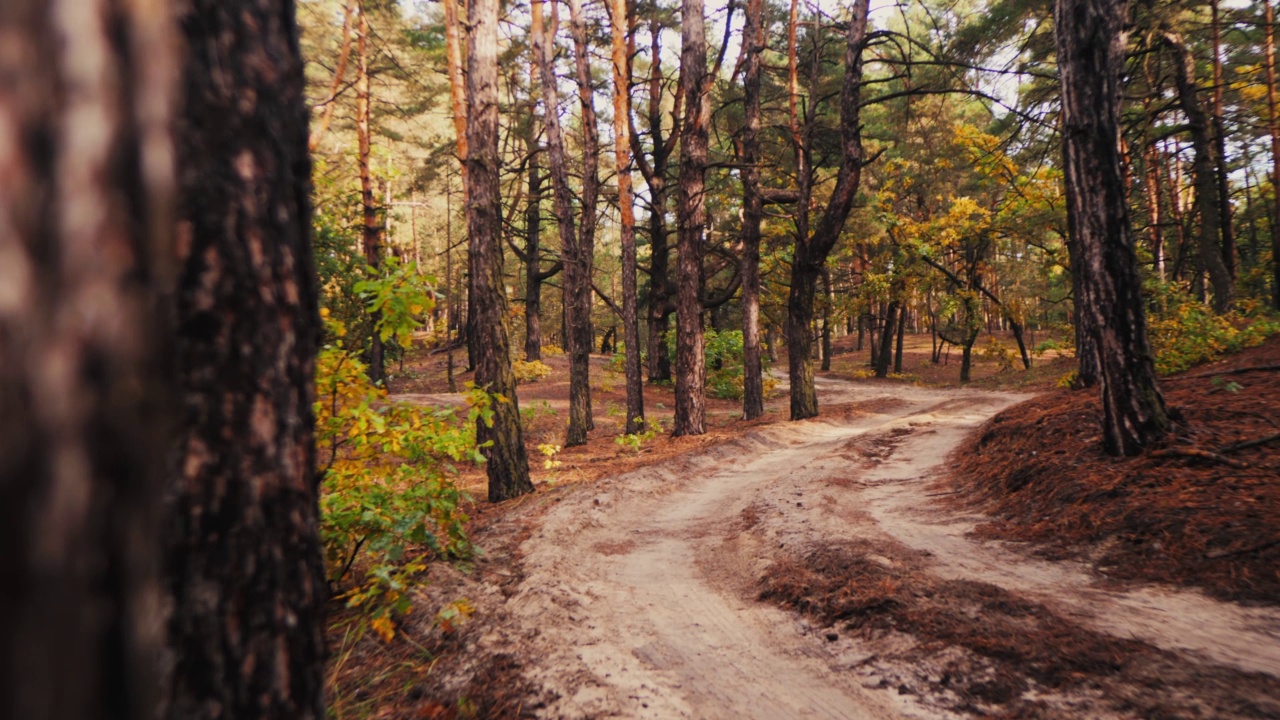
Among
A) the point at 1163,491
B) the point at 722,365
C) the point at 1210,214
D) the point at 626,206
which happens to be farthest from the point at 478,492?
the point at 1210,214

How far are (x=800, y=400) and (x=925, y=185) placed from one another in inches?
733

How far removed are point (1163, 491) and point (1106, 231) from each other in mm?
2595

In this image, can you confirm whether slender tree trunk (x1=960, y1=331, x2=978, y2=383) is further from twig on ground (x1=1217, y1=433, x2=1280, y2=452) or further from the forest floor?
twig on ground (x1=1217, y1=433, x2=1280, y2=452)

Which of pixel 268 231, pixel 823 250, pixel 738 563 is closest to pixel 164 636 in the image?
pixel 268 231

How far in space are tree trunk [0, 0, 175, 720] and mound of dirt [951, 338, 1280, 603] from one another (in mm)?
5228

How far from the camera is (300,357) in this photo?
177 cm

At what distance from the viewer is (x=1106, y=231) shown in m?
6.21

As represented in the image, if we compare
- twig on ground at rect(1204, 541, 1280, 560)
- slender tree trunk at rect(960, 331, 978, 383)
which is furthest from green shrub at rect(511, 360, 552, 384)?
twig on ground at rect(1204, 541, 1280, 560)

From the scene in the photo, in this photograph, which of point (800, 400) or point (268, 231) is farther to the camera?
point (800, 400)

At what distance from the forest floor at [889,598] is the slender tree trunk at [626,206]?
644 centimetres

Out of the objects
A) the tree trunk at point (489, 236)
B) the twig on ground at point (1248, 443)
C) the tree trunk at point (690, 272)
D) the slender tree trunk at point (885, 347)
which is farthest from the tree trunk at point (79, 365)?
the slender tree trunk at point (885, 347)

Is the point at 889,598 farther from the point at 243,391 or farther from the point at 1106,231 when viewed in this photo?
the point at 1106,231

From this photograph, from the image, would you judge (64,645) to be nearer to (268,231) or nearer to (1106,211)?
(268,231)

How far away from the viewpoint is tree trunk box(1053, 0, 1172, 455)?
238 inches
